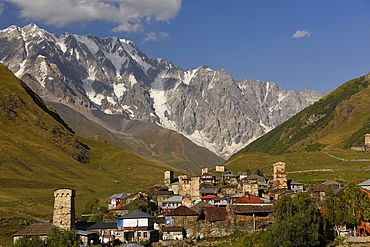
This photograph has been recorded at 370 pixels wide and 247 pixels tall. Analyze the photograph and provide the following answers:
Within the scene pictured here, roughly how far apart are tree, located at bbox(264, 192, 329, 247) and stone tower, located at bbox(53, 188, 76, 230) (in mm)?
33534

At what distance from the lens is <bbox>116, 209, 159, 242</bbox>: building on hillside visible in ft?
274

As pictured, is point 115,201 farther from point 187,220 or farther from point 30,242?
point 30,242

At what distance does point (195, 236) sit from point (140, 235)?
982cm

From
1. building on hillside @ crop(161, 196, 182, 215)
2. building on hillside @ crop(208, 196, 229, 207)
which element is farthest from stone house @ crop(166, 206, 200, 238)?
building on hillside @ crop(161, 196, 182, 215)

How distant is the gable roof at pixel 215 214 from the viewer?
79.3 m

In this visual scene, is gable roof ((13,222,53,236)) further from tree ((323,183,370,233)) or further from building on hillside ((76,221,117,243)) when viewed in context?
tree ((323,183,370,233))

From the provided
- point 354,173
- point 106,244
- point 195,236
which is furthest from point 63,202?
point 354,173

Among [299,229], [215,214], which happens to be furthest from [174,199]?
[299,229]

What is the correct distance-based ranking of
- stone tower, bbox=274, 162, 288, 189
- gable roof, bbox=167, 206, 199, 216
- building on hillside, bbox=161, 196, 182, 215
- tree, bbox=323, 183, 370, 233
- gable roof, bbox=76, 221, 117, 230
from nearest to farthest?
tree, bbox=323, 183, 370, 233, gable roof, bbox=167, 206, 199, 216, gable roof, bbox=76, 221, 117, 230, building on hillside, bbox=161, 196, 182, 215, stone tower, bbox=274, 162, 288, 189

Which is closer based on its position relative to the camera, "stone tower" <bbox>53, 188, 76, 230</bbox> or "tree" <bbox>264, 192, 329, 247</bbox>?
"tree" <bbox>264, 192, 329, 247</bbox>

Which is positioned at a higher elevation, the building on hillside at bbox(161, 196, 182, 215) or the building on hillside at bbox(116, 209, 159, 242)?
the building on hillside at bbox(161, 196, 182, 215)

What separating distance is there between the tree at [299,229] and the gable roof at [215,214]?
36.7ft

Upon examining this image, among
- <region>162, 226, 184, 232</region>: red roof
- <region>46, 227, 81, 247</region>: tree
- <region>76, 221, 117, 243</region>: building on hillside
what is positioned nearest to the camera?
<region>46, 227, 81, 247</region>: tree

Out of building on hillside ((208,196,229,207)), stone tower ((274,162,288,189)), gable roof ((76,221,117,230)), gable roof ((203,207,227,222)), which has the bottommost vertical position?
gable roof ((76,221,117,230))
